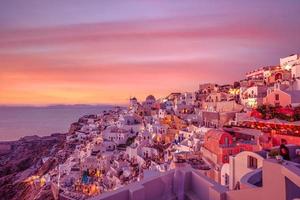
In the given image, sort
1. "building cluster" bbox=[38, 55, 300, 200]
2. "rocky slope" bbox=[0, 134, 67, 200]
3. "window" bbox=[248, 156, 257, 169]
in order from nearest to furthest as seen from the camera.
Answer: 1. "building cluster" bbox=[38, 55, 300, 200]
2. "window" bbox=[248, 156, 257, 169]
3. "rocky slope" bbox=[0, 134, 67, 200]

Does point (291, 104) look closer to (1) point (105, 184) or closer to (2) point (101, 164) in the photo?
(1) point (105, 184)

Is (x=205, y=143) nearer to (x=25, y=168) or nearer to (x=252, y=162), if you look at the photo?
(x=252, y=162)

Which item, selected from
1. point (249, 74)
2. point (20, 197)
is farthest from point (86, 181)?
point (249, 74)

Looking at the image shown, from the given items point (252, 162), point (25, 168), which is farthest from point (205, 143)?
point (25, 168)

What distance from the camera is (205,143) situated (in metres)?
18.5

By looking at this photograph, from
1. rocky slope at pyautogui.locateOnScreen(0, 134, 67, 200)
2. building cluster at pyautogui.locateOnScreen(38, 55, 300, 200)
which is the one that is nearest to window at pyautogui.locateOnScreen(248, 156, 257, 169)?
building cluster at pyautogui.locateOnScreen(38, 55, 300, 200)

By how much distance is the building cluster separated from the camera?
26.9 ft

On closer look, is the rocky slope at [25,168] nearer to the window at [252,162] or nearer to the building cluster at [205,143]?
the building cluster at [205,143]

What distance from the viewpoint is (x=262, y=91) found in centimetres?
2847

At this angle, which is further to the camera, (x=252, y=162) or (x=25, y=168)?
(x=25, y=168)

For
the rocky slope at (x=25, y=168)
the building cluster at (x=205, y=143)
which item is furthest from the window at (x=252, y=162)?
the rocky slope at (x=25, y=168)

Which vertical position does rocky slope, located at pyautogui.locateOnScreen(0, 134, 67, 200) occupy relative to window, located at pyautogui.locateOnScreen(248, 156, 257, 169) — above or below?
below

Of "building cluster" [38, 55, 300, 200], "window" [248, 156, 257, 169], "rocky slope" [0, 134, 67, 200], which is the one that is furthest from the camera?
"rocky slope" [0, 134, 67, 200]

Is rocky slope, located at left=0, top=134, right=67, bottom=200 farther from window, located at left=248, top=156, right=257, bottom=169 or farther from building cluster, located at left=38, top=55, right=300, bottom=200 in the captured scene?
window, located at left=248, top=156, right=257, bottom=169
